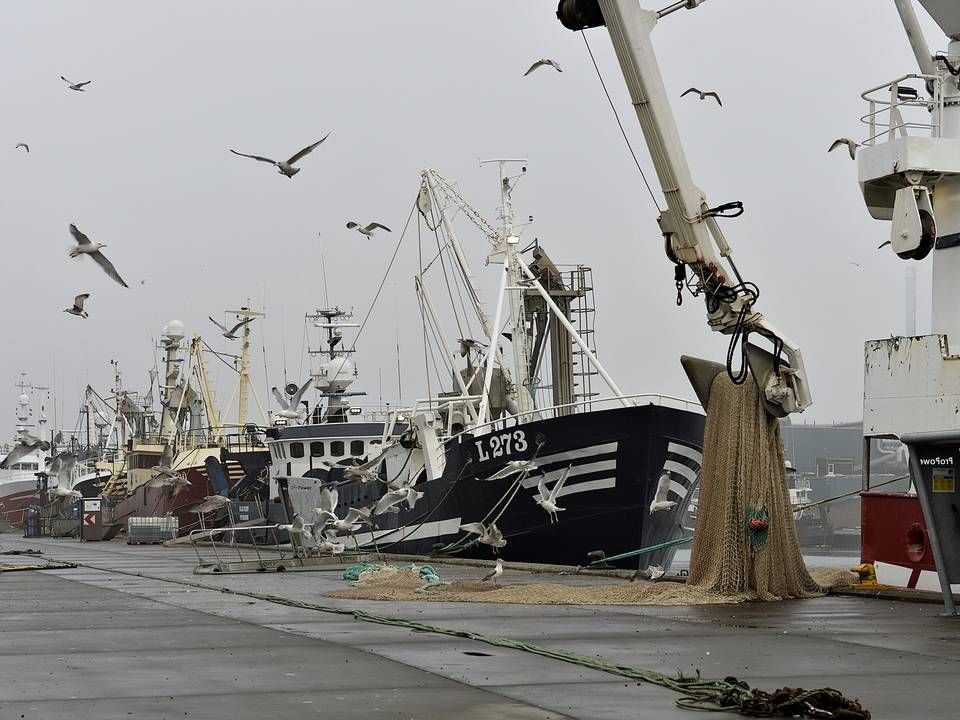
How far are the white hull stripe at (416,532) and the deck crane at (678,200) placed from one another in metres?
13.6

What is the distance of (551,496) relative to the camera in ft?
86.2

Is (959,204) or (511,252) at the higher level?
(511,252)

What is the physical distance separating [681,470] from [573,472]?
6.93ft

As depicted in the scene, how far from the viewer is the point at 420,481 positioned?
35656mm

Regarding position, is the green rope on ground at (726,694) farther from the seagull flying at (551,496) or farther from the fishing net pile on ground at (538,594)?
the seagull flying at (551,496)

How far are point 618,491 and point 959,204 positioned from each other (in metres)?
10.9

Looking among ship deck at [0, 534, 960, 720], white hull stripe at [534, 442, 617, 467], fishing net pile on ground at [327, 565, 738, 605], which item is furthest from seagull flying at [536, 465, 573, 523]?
ship deck at [0, 534, 960, 720]

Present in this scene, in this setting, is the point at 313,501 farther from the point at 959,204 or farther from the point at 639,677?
the point at 639,677

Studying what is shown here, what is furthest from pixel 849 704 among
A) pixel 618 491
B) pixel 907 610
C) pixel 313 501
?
pixel 313 501

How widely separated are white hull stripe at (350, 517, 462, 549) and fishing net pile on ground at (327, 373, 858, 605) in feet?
44.0

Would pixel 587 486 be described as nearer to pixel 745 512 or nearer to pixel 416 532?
pixel 416 532

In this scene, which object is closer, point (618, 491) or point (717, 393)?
point (717, 393)

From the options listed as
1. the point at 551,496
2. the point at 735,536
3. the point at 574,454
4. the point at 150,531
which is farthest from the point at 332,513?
the point at 150,531

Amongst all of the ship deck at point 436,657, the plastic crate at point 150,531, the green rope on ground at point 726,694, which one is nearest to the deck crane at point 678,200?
the ship deck at point 436,657
